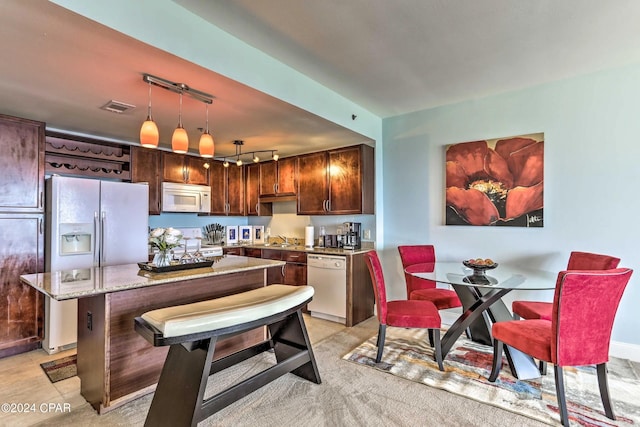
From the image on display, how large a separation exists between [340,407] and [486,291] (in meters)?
1.50

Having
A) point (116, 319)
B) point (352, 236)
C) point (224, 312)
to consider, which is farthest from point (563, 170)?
point (116, 319)

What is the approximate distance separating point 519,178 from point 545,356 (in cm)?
195

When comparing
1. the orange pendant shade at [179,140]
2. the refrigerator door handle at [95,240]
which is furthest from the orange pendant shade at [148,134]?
the refrigerator door handle at [95,240]

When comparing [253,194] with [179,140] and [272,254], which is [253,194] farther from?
[179,140]

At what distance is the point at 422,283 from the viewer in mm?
3459

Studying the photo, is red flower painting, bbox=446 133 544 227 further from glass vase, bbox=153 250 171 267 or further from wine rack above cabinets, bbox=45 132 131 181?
wine rack above cabinets, bbox=45 132 131 181

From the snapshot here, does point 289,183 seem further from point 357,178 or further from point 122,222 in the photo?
point 122,222

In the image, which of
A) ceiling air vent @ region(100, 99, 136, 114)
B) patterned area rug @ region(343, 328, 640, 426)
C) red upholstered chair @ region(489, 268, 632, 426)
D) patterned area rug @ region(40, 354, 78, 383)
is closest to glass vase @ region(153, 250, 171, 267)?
patterned area rug @ region(40, 354, 78, 383)

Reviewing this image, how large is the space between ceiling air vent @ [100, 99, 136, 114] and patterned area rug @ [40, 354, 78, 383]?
2275 mm

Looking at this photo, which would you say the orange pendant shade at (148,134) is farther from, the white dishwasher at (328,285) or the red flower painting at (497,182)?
the red flower painting at (497,182)

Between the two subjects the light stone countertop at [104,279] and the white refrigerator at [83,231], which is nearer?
the light stone countertop at [104,279]

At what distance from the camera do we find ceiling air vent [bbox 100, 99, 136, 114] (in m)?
2.82

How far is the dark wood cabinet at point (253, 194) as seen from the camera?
5.22 metres

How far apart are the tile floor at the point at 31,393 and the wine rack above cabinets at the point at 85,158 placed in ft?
6.26
